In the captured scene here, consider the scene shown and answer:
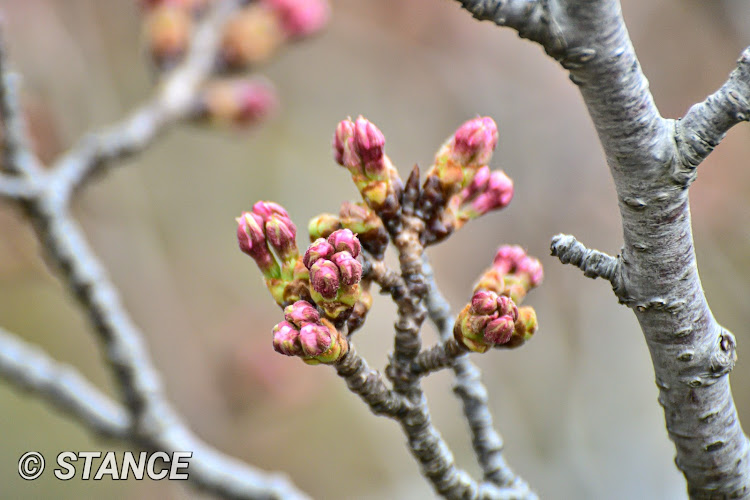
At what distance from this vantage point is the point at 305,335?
86 cm

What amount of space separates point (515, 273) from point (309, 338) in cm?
40

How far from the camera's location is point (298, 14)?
2.66 m

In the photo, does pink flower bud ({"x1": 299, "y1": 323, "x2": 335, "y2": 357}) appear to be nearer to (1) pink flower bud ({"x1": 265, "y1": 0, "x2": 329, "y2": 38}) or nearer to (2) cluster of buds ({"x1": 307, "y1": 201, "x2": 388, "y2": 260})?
(2) cluster of buds ({"x1": 307, "y1": 201, "x2": 388, "y2": 260})

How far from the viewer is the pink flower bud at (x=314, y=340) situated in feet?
2.80

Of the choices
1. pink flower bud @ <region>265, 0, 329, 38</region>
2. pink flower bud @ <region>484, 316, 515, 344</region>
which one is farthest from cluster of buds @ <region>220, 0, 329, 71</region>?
pink flower bud @ <region>484, 316, 515, 344</region>

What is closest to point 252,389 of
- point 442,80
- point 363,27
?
point 442,80

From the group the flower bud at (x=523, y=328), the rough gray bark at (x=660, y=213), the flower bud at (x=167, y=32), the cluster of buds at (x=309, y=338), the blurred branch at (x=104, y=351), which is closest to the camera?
the rough gray bark at (x=660, y=213)

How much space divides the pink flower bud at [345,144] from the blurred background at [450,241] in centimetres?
114

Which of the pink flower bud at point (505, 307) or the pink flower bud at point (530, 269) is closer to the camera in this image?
the pink flower bud at point (505, 307)

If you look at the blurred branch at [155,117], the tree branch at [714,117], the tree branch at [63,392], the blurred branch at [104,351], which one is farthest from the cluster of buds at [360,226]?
the blurred branch at [155,117]

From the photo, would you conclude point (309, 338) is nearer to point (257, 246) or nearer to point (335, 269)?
point (335, 269)

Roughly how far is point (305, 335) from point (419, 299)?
0.69ft

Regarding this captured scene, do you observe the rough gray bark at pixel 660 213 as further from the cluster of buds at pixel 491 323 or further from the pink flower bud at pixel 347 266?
the pink flower bud at pixel 347 266

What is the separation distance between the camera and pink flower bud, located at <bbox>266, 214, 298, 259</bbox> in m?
1.02
